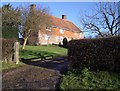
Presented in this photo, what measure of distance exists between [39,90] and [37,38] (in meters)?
47.6

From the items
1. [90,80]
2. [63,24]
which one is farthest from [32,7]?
[90,80]

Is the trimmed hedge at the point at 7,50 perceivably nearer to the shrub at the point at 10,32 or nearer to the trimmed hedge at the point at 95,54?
the trimmed hedge at the point at 95,54

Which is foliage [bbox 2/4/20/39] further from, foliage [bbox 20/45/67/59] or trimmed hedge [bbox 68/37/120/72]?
trimmed hedge [bbox 68/37/120/72]

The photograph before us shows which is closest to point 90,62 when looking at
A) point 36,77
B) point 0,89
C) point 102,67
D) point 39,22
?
point 102,67

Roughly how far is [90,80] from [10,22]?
33155 mm

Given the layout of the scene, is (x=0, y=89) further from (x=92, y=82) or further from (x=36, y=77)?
(x=92, y=82)

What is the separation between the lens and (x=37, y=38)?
56844 mm

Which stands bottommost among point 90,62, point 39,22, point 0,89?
point 0,89

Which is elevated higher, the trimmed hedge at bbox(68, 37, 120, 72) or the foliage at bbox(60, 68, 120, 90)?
the trimmed hedge at bbox(68, 37, 120, 72)

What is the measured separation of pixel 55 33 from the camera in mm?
65562

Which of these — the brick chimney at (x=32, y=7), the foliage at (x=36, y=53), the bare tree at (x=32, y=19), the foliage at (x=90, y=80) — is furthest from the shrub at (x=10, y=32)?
the foliage at (x=90, y=80)

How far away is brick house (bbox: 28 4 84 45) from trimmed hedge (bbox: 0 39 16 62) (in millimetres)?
34512

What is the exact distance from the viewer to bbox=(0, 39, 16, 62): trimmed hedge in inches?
679

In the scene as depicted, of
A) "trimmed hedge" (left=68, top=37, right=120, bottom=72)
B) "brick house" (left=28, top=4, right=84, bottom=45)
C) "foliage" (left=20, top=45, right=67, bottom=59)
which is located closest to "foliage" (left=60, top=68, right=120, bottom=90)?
"trimmed hedge" (left=68, top=37, right=120, bottom=72)
